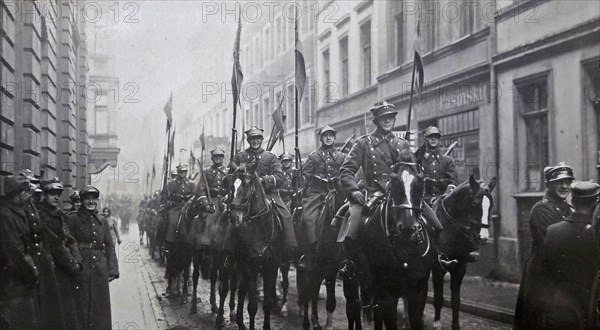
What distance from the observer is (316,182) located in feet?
35.2

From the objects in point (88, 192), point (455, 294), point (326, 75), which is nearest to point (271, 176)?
point (88, 192)

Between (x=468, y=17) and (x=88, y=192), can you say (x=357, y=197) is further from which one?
(x=468, y=17)

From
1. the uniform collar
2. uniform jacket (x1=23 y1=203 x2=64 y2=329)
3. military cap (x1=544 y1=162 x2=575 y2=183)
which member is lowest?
uniform jacket (x1=23 y1=203 x2=64 y2=329)

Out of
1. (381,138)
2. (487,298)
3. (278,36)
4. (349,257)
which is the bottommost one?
(487,298)

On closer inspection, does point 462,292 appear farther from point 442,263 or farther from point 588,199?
point 588,199

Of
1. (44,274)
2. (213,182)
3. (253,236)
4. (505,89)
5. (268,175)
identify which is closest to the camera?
(44,274)

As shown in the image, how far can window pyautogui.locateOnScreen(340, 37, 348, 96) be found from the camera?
2564 cm

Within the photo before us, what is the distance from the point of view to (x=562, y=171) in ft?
24.5

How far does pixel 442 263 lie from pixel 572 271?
273 cm

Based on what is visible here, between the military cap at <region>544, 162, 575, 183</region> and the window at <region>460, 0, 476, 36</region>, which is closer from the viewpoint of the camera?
the military cap at <region>544, 162, 575, 183</region>

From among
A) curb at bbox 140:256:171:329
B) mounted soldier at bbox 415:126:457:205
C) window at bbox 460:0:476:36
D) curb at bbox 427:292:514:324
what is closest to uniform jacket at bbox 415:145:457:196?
mounted soldier at bbox 415:126:457:205

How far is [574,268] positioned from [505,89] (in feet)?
31.0

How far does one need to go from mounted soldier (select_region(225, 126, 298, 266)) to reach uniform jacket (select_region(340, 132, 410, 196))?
1989 millimetres

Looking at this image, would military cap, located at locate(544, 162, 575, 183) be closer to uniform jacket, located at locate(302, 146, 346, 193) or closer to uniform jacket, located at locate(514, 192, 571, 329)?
uniform jacket, located at locate(514, 192, 571, 329)
